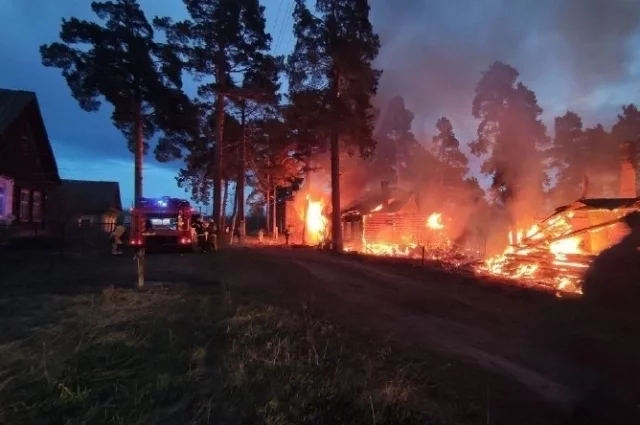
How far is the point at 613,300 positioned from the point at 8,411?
12622 mm

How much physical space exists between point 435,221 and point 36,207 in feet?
86.5

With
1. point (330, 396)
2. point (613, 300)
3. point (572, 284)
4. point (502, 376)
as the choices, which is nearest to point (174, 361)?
point (330, 396)

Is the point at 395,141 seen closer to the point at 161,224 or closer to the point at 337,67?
the point at 337,67

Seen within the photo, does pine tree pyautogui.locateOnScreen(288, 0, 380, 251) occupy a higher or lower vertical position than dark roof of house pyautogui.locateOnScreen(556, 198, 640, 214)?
higher

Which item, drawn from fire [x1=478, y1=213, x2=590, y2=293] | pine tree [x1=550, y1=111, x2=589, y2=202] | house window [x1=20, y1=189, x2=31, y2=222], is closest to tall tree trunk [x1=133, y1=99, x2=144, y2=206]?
house window [x1=20, y1=189, x2=31, y2=222]

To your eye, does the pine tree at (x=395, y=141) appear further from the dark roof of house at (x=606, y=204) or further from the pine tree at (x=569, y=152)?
the dark roof of house at (x=606, y=204)

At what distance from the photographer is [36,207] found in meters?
30.4

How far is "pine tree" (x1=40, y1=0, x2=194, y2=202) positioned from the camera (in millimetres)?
28016

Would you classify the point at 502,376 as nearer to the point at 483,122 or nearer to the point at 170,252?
the point at 170,252

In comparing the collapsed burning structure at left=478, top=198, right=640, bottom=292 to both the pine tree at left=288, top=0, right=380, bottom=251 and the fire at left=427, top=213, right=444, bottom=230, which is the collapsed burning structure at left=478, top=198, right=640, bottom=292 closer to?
the pine tree at left=288, top=0, right=380, bottom=251

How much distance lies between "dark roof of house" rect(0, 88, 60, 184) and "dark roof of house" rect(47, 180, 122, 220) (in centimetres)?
1209

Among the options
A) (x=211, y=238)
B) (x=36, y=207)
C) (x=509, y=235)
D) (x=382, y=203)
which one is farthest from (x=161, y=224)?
(x=509, y=235)

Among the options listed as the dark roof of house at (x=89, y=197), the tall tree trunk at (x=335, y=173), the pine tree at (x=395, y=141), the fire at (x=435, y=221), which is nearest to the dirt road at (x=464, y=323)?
the tall tree trunk at (x=335, y=173)

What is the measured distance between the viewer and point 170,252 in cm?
2489
